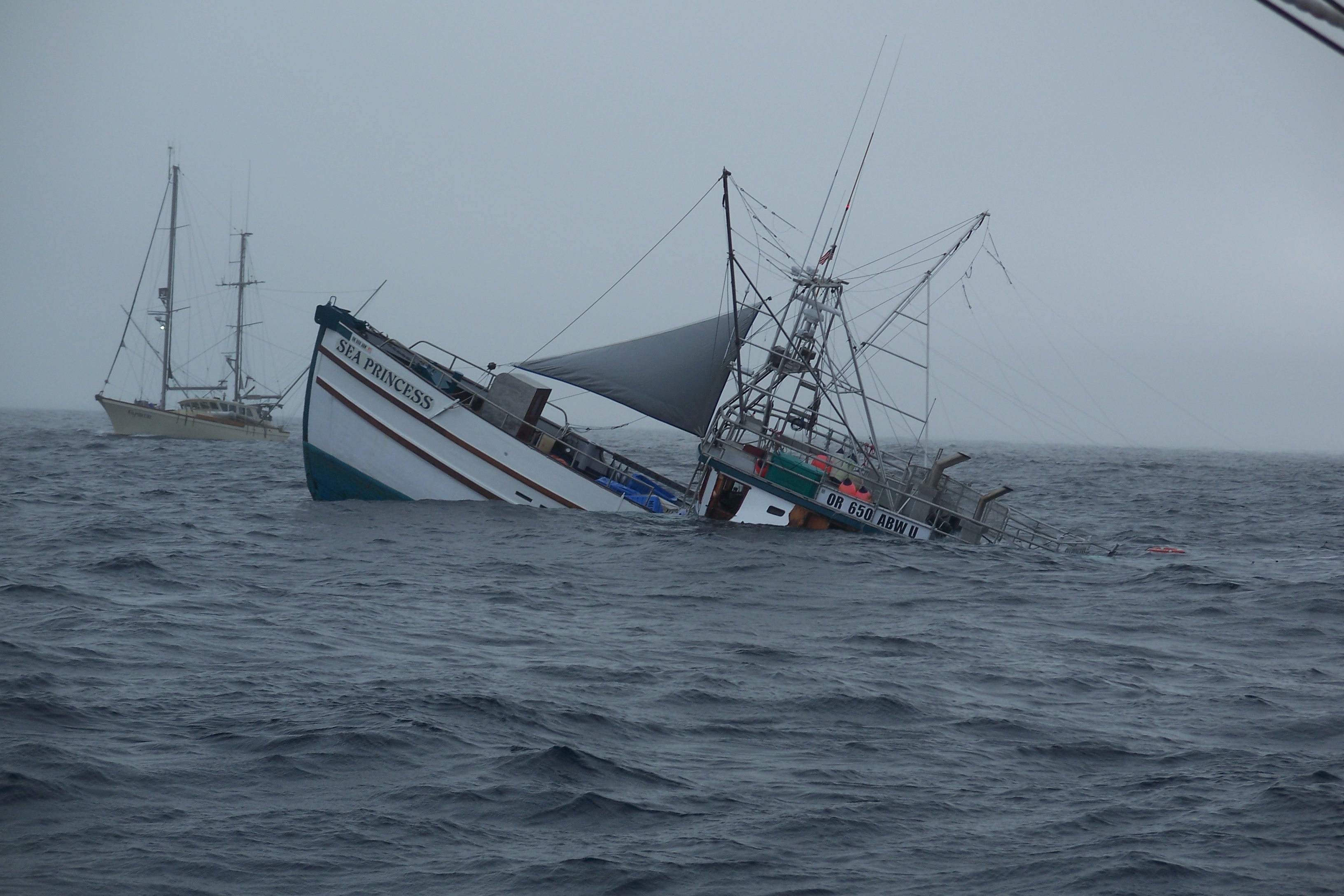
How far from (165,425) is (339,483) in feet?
175

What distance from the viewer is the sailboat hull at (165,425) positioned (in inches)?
2852

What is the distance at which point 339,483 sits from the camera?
2597 cm

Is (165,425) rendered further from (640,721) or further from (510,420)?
(640,721)

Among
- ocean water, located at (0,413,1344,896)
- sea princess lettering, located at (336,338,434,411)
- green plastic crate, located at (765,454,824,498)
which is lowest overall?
ocean water, located at (0,413,1344,896)

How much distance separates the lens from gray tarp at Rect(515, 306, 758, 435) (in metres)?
27.0

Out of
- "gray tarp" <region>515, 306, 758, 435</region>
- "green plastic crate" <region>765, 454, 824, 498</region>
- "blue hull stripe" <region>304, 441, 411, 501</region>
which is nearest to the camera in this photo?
"green plastic crate" <region>765, 454, 824, 498</region>

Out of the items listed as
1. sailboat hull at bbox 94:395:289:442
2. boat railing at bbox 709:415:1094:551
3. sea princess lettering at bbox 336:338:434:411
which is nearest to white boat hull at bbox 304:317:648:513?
sea princess lettering at bbox 336:338:434:411

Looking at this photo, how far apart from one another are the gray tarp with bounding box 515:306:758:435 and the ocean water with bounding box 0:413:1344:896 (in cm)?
615

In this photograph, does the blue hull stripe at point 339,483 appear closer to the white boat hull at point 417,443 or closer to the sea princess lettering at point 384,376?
the white boat hull at point 417,443

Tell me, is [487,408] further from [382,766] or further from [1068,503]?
[1068,503]

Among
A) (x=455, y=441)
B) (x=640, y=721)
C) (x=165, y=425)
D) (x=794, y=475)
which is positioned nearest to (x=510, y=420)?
(x=455, y=441)

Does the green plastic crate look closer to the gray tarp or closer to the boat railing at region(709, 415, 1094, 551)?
the boat railing at region(709, 415, 1094, 551)

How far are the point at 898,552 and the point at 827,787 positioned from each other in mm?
14690

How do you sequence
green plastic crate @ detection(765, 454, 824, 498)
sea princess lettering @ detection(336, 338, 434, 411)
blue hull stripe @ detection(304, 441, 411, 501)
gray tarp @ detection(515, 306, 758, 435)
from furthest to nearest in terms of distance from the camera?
gray tarp @ detection(515, 306, 758, 435) < blue hull stripe @ detection(304, 441, 411, 501) < sea princess lettering @ detection(336, 338, 434, 411) < green plastic crate @ detection(765, 454, 824, 498)
